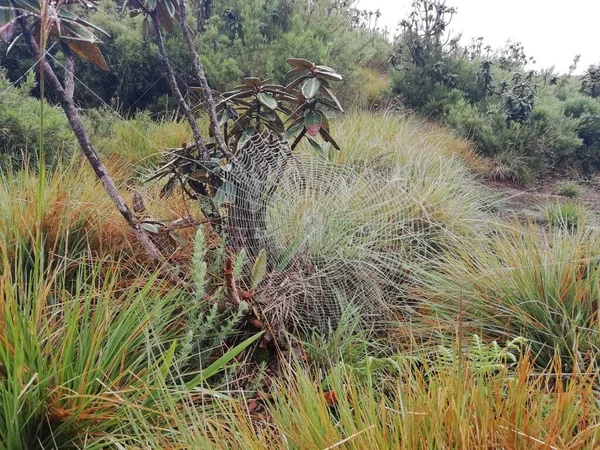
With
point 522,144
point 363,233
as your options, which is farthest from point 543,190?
point 363,233

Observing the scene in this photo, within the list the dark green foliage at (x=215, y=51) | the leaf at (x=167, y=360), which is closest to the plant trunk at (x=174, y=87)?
the leaf at (x=167, y=360)

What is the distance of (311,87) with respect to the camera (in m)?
1.82

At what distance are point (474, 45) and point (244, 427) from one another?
9542mm

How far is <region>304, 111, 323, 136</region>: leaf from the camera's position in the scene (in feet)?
6.09

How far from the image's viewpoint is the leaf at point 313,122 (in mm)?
1855

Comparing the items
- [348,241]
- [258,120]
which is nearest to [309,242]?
[348,241]

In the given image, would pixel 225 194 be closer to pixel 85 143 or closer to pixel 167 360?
pixel 85 143

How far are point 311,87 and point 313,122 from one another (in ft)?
0.49

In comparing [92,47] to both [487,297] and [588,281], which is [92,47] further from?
[588,281]

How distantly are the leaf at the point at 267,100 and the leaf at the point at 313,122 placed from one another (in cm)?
15

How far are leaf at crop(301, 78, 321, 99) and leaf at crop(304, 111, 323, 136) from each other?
0.36 ft

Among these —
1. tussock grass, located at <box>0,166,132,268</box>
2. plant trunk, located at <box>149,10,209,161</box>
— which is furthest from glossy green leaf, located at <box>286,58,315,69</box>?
tussock grass, located at <box>0,166,132,268</box>

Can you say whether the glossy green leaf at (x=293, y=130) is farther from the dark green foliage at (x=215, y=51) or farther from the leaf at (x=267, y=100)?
the dark green foliage at (x=215, y=51)

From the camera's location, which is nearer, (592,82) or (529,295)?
(529,295)
